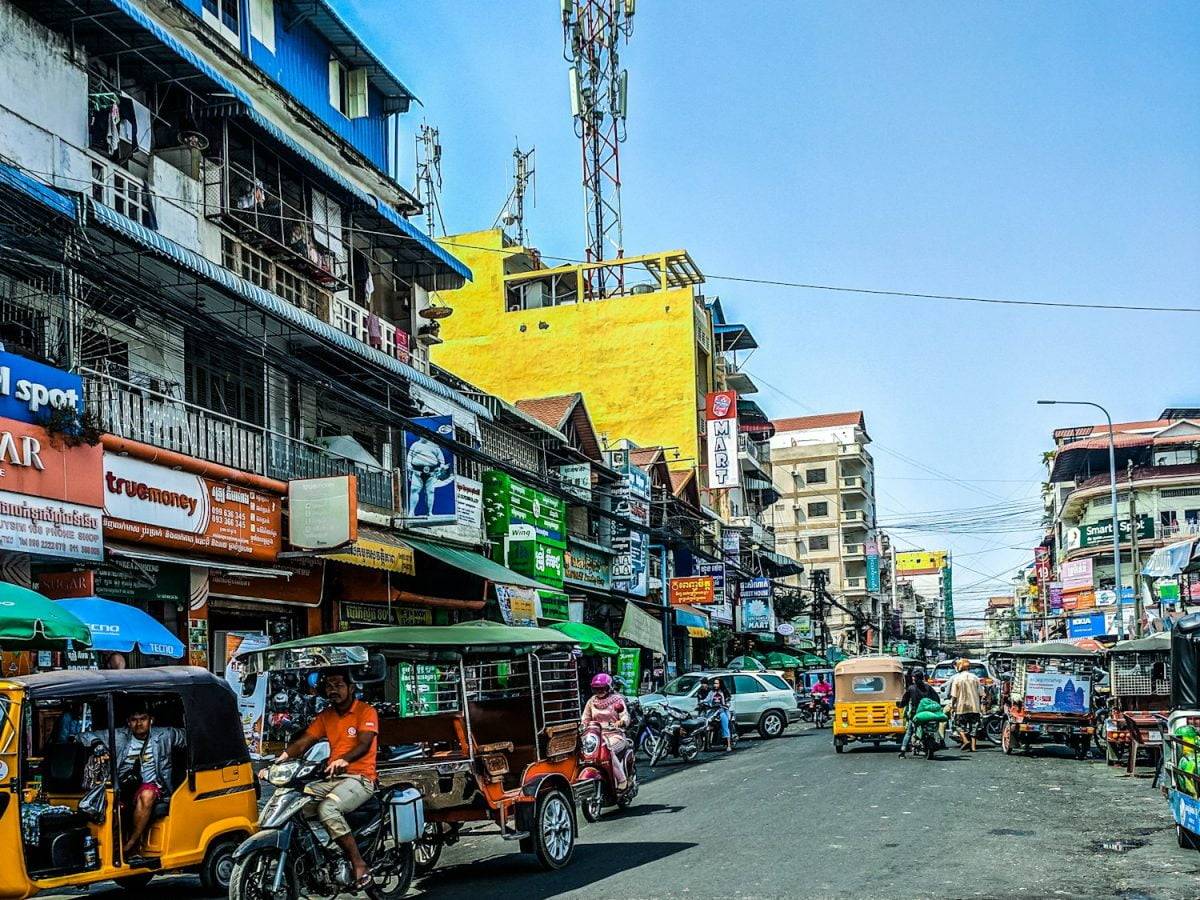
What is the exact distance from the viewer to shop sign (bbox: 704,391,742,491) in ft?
168

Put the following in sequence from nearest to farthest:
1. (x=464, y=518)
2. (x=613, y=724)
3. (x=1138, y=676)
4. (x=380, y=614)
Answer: (x=613, y=724) → (x=1138, y=676) → (x=380, y=614) → (x=464, y=518)

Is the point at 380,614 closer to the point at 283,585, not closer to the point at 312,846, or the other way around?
the point at 283,585

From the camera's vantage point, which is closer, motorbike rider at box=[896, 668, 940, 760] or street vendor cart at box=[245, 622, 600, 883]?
street vendor cart at box=[245, 622, 600, 883]

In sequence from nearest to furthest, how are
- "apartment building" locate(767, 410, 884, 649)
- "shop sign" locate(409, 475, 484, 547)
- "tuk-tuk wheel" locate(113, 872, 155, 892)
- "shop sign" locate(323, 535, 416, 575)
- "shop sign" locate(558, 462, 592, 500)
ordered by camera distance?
"tuk-tuk wheel" locate(113, 872, 155, 892), "shop sign" locate(323, 535, 416, 575), "shop sign" locate(409, 475, 484, 547), "shop sign" locate(558, 462, 592, 500), "apartment building" locate(767, 410, 884, 649)

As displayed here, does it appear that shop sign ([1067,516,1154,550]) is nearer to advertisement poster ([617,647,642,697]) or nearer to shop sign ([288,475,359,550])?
advertisement poster ([617,647,642,697])

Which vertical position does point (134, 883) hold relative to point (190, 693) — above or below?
below

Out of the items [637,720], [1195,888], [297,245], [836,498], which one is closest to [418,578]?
[637,720]

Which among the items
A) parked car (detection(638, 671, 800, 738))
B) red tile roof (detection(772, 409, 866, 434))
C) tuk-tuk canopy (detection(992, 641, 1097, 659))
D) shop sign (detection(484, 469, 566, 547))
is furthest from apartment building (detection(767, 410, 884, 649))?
tuk-tuk canopy (detection(992, 641, 1097, 659))

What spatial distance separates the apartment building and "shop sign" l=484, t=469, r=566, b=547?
6909 centimetres

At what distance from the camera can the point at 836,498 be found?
331 ft

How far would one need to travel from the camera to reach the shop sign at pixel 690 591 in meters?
43.0

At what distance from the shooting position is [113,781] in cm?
975

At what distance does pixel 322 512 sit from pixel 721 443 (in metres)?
34.0

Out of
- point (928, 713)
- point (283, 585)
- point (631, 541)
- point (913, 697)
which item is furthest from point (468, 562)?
point (631, 541)
